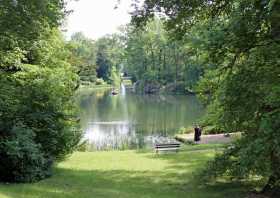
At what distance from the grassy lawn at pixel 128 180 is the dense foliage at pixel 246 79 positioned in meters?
1.02

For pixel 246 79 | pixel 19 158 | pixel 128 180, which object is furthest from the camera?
pixel 128 180

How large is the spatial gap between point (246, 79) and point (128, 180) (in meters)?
5.47

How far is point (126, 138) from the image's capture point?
108ft

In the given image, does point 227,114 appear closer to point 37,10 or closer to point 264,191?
point 264,191

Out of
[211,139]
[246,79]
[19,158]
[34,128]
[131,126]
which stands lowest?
[131,126]

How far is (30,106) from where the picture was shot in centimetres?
1619

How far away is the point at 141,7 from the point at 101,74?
123825 millimetres

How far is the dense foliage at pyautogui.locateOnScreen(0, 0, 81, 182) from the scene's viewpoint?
1340 cm

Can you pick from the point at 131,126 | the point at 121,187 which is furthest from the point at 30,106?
the point at 131,126

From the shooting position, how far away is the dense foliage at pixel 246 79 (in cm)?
978

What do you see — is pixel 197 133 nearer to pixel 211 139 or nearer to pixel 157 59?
pixel 211 139

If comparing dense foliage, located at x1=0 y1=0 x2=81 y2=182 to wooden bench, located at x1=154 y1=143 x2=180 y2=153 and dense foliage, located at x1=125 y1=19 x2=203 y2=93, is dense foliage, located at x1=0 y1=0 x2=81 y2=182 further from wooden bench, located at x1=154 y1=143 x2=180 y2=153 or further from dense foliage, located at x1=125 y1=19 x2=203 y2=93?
Result: dense foliage, located at x1=125 y1=19 x2=203 y2=93

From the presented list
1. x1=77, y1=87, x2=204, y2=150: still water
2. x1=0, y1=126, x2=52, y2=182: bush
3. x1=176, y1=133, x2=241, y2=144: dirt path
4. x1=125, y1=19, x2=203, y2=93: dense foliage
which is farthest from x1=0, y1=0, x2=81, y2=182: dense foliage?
x1=125, y1=19, x2=203, y2=93: dense foliage

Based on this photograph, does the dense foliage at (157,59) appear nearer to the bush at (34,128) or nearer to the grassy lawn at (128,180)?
the grassy lawn at (128,180)
